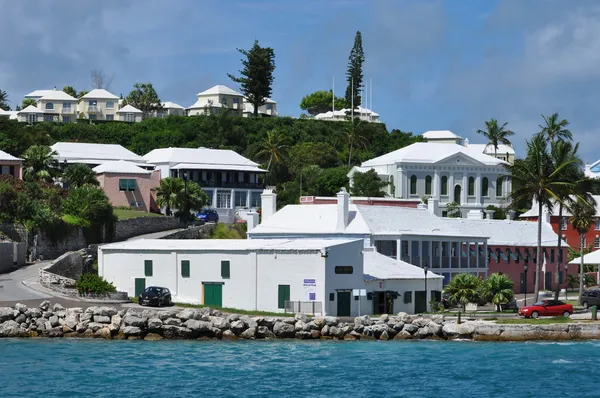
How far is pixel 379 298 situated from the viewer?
6253 centimetres

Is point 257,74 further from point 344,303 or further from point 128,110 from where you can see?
point 344,303

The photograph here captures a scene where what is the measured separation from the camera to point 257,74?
160 m

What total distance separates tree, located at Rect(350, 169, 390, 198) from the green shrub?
174 ft

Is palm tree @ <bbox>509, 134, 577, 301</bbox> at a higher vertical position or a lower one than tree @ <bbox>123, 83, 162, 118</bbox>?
lower

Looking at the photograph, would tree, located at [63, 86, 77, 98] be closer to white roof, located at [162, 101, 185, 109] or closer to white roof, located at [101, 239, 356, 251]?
white roof, located at [162, 101, 185, 109]

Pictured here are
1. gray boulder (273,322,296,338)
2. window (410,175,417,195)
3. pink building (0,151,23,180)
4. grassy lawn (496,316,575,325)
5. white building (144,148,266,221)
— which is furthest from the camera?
window (410,175,417,195)

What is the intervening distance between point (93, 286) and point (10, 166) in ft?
111

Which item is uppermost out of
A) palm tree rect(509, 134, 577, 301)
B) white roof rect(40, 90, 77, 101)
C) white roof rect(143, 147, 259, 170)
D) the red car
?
white roof rect(40, 90, 77, 101)

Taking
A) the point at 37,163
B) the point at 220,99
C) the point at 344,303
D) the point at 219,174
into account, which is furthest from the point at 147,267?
the point at 220,99

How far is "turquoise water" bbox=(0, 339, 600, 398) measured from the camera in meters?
Result: 43.6

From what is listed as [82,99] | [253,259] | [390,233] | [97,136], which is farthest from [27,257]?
[82,99]

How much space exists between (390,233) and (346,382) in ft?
97.5

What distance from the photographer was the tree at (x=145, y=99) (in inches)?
7126

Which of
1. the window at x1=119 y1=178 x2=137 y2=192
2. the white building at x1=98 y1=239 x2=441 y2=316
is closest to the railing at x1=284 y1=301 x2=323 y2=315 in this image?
the white building at x1=98 y1=239 x2=441 y2=316
